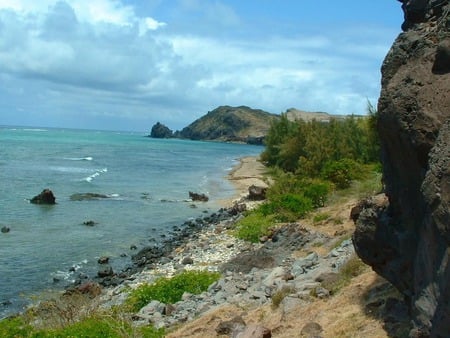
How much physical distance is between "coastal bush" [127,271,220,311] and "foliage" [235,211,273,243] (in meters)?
8.20

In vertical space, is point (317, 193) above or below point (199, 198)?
above

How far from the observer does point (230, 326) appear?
11.6 meters

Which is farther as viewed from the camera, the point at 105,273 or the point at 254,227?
the point at 254,227

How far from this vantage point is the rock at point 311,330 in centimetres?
989

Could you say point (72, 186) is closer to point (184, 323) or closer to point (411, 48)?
point (184, 323)

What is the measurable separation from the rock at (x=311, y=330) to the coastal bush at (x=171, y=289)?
7154 mm

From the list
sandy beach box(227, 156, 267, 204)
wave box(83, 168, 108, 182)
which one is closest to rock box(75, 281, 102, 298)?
sandy beach box(227, 156, 267, 204)

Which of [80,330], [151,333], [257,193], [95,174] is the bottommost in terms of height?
[95,174]

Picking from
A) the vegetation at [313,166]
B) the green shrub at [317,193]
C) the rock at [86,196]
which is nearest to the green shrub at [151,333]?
the vegetation at [313,166]

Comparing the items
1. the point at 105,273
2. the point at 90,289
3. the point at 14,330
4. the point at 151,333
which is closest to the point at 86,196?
the point at 105,273

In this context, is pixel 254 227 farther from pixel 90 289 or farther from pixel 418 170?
pixel 418 170

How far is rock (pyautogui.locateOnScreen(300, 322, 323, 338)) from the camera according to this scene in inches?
389

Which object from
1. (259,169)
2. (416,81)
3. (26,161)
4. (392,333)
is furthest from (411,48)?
(26,161)

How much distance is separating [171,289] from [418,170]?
421 inches
